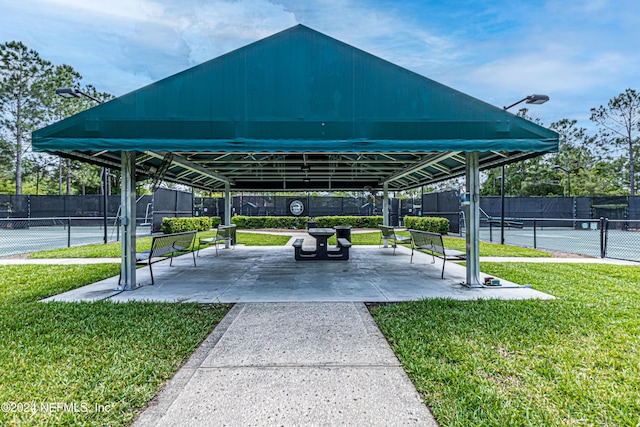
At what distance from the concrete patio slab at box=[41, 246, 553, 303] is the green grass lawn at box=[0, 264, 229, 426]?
69 centimetres

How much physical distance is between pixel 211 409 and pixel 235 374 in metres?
0.52

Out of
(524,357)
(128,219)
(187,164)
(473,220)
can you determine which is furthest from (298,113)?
(187,164)

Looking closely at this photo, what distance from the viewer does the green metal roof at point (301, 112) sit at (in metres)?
5.04

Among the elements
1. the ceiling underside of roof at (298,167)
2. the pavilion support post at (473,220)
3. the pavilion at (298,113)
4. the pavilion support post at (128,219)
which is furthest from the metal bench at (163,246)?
the pavilion support post at (473,220)

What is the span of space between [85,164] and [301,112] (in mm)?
41496

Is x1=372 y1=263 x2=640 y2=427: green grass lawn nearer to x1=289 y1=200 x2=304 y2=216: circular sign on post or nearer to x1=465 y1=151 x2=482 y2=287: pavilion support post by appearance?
x1=465 y1=151 x2=482 y2=287: pavilion support post

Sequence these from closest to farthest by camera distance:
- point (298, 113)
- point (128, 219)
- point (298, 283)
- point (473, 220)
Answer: point (298, 113) → point (128, 219) → point (473, 220) → point (298, 283)

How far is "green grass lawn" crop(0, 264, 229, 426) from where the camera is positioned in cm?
239

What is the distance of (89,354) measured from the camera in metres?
3.27

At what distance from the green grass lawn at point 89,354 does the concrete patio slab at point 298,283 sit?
2.25 ft

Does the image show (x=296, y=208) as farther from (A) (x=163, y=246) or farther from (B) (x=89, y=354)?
(B) (x=89, y=354)

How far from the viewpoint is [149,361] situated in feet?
10.2

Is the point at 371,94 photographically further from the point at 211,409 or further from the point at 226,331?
the point at 211,409

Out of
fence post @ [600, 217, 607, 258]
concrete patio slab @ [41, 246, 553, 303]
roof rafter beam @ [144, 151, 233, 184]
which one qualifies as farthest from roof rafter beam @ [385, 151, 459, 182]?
roof rafter beam @ [144, 151, 233, 184]
